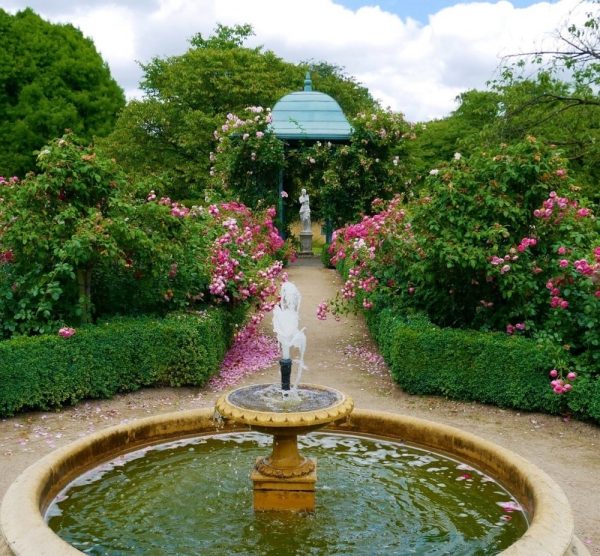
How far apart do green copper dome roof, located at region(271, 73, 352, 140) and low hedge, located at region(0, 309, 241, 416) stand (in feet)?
40.8

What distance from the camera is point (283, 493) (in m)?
4.55

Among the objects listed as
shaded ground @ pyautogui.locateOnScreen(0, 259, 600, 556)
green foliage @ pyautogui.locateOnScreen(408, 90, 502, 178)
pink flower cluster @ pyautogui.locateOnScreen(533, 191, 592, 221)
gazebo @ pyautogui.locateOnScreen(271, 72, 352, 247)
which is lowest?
shaded ground @ pyautogui.locateOnScreen(0, 259, 600, 556)

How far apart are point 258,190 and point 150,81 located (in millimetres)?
13219

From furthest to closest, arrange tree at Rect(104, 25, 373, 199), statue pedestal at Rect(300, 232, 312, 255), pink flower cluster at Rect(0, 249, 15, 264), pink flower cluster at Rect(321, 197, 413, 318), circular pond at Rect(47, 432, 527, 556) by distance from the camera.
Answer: tree at Rect(104, 25, 373, 199)
statue pedestal at Rect(300, 232, 312, 255)
pink flower cluster at Rect(321, 197, 413, 318)
pink flower cluster at Rect(0, 249, 15, 264)
circular pond at Rect(47, 432, 527, 556)

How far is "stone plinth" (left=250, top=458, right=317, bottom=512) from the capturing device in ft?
14.9

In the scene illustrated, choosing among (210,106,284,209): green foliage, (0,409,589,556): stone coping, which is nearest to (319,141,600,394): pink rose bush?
(0,409,589,556): stone coping

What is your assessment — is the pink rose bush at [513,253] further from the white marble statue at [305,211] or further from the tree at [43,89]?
the tree at [43,89]

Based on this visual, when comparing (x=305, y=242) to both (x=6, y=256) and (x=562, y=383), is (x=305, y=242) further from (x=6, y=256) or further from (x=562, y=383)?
(x=562, y=383)

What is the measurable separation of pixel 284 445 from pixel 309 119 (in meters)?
17.0

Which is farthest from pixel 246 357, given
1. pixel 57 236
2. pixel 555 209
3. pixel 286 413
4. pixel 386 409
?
pixel 286 413

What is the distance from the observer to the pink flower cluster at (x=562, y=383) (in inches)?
269

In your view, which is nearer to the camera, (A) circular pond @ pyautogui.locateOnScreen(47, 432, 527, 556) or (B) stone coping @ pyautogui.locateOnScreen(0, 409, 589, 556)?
(B) stone coping @ pyautogui.locateOnScreen(0, 409, 589, 556)

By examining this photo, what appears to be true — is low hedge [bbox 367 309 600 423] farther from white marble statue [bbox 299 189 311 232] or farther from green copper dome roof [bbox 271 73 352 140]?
white marble statue [bbox 299 189 311 232]

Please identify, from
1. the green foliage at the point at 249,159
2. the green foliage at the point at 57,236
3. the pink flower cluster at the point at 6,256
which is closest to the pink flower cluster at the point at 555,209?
the green foliage at the point at 57,236
